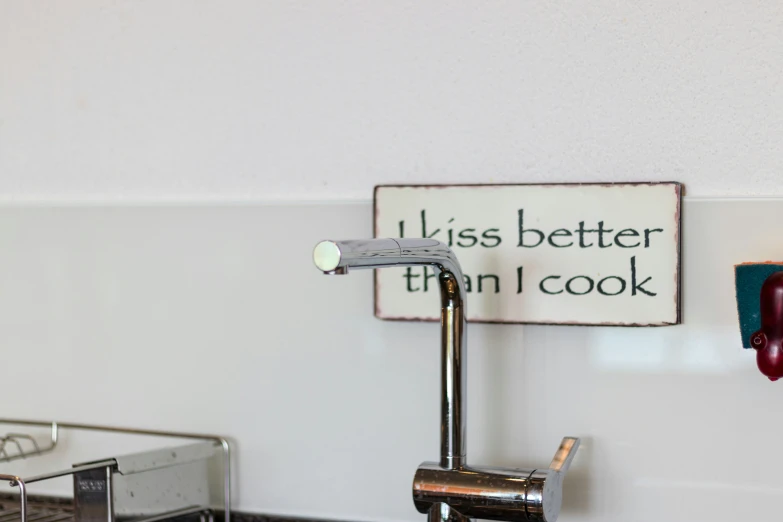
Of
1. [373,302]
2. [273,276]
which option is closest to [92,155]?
[273,276]

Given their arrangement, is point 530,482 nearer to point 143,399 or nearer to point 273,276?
point 273,276

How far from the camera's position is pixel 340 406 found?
1029mm

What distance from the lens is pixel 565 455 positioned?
0.90 m

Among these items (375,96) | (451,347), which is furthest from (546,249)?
(375,96)

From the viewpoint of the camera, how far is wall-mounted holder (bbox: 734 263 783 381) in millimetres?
794

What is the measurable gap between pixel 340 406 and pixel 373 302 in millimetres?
126

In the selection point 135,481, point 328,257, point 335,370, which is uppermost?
point 328,257

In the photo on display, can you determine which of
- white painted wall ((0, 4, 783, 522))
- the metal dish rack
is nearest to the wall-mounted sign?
white painted wall ((0, 4, 783, 522))

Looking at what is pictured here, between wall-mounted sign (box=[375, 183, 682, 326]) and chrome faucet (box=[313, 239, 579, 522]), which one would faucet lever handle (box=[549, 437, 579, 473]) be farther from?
wall-mounted sign (box=[375, 183, 682, 326])

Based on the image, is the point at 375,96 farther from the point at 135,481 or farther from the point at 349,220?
the point at 135,481

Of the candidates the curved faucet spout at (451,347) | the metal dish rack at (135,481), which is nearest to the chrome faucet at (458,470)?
the curved faucet spout at (451,347)

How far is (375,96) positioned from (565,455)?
17.0 inches

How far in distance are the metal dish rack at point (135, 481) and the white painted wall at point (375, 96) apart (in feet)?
0.96

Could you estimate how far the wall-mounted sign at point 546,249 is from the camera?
2.96ft
